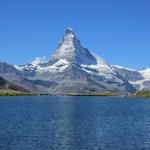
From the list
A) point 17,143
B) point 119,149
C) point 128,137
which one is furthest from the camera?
point 128,137

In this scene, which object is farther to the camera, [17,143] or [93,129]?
[93,129]

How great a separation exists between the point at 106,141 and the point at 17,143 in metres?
20.0

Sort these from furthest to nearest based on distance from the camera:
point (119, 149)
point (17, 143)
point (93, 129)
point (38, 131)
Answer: point (93, 129), point (38, 131), point (17, 143), point (119, 149)

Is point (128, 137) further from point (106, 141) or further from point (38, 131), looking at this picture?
point (38, 131)

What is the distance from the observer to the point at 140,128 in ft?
430

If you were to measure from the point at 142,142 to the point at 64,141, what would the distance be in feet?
57.2

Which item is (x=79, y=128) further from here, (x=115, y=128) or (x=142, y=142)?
(x=142, y=142)

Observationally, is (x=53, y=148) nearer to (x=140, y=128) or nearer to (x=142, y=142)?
(x=142, y=142)

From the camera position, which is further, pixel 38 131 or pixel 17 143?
pixel 38 131

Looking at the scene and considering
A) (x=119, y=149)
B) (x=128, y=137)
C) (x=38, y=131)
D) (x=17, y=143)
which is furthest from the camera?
(x=38, y=131)

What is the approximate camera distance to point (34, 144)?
95875mm

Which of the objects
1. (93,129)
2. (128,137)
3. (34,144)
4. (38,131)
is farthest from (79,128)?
(34,144)

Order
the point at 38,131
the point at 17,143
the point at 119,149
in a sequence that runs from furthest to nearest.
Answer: the point at 38,131
the point at 17,143
the point at 119,149

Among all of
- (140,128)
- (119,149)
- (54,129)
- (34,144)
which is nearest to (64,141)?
(34,144)
